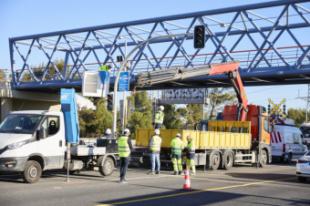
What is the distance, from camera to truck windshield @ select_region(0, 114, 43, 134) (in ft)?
51.4

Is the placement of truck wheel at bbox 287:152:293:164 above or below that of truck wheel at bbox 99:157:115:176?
above

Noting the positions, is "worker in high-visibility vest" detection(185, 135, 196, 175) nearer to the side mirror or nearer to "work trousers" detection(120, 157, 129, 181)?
"work trousers" detection(120, 157, 129, 181)

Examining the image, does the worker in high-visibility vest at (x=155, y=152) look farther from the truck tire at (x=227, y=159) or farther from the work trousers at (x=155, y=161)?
the truck tire at (x=227, y=159)

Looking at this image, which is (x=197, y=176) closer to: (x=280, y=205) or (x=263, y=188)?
(x=263, y=188)

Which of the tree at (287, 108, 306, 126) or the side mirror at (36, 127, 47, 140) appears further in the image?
the tree at (287, 108, 306, 126)

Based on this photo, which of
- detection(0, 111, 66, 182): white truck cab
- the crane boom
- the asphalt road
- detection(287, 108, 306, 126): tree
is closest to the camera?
the asphalt road

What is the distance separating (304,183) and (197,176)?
A: 4.20m

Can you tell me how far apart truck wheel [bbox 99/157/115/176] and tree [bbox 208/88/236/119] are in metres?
46.7

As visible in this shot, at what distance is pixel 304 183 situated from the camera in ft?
62.7

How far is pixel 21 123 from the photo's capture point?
15953 mm

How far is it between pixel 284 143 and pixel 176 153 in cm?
1506

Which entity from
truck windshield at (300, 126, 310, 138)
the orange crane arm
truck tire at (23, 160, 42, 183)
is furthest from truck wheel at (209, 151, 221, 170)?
truck windshield at (300, 126, 310, 138)

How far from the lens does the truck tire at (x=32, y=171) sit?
1504cm

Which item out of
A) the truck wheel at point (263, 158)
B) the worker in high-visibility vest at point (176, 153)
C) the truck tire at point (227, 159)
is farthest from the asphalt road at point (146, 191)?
the truck wheel at point (263, 158)
